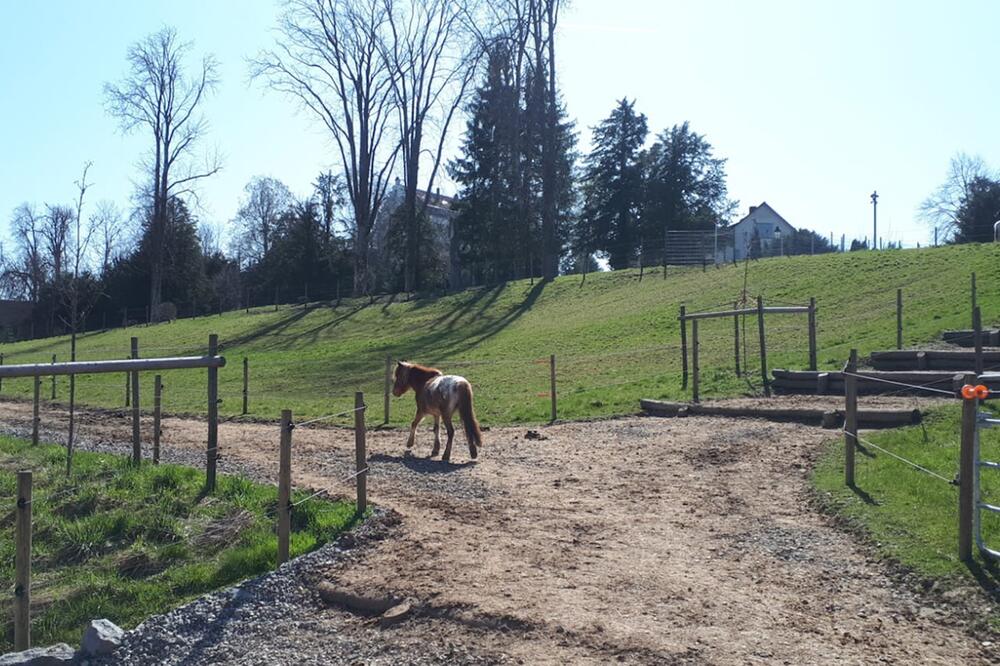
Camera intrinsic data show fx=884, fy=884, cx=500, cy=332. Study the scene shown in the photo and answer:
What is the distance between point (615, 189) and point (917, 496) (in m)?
51.4

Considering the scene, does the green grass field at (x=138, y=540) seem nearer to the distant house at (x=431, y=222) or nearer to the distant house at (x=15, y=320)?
the distant house at (x=431, y=222)

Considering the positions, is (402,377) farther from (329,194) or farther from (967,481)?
(329,194)

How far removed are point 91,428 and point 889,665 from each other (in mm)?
16849

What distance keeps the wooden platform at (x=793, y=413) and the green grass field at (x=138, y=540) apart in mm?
7877

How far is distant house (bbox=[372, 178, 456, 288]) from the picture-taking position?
6221 cm

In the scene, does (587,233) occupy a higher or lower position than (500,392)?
higher

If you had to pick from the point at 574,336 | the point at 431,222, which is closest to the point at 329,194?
the point at 431,222

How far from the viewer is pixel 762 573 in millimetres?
7352

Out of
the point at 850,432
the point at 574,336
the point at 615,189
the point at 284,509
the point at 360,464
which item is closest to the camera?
the point at 284,509

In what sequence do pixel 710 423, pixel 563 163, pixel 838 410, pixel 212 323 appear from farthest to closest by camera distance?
1. pixel 563 163
2. pixel 212 323
3. pixel 710 423
4. pixel 838 410

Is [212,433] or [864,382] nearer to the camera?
[212,433]

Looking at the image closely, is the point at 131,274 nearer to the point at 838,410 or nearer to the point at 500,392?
the point at 500,392

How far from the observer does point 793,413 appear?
14336 millimetres

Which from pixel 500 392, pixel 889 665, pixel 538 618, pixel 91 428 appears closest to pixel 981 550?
pixel 889 665
